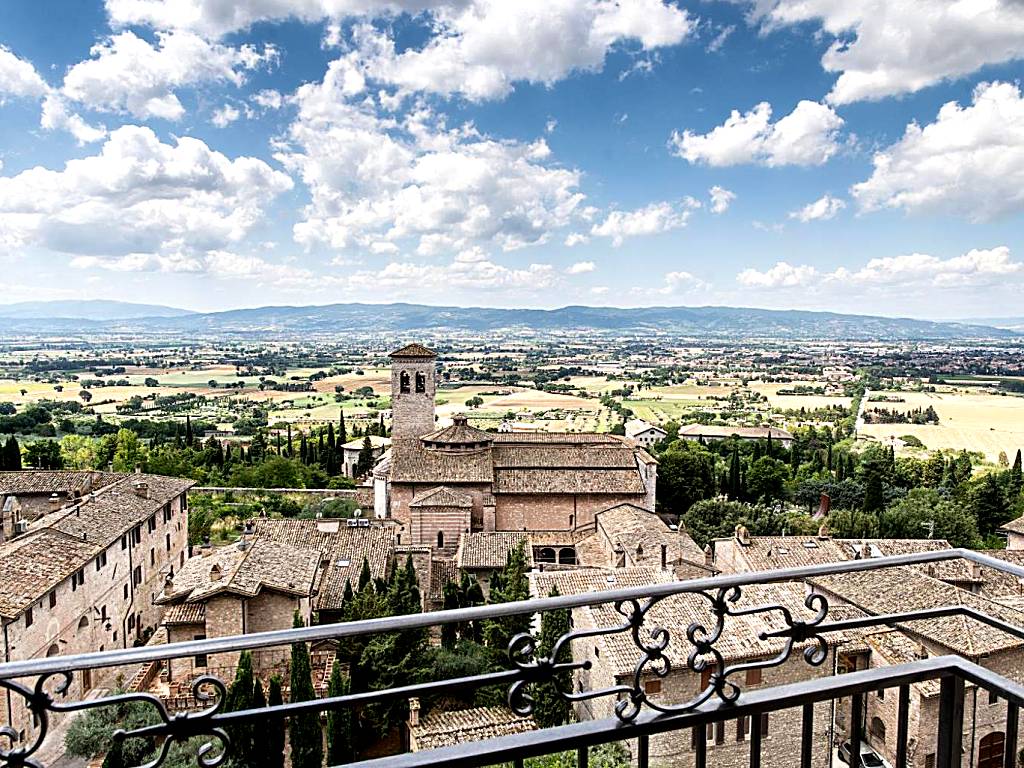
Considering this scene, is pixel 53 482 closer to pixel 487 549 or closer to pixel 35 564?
pixel 35 564

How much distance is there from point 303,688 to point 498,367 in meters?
112

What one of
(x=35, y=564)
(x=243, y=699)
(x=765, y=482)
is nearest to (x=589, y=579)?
(x=243, y=699)

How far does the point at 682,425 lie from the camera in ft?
209

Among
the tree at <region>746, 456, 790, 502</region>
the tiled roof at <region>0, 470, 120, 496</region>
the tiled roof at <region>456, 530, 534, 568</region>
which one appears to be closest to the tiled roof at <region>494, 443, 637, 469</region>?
the tiled roof at <region>456, 530, 534, 568</region>

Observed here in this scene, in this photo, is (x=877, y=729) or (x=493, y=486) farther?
(x=493, y=486)

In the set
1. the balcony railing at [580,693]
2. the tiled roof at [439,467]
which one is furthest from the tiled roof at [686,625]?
the tiled roof at [439,467]

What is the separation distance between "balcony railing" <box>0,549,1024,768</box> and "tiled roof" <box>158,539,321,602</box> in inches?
486

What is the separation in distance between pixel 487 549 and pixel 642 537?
168 inches

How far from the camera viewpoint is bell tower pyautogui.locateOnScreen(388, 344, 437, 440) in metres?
28.3

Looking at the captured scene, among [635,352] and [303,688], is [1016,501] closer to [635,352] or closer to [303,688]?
[303,688]

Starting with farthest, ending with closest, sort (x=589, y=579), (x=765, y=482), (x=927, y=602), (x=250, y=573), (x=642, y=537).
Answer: (x=765, y=482) → (x=642, y=537) → (x=589, y=579) → (x=927, y=602) → (x=250, y=573)

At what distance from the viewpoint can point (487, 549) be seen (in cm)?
2081

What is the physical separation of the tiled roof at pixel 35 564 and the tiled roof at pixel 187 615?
6.95 ft

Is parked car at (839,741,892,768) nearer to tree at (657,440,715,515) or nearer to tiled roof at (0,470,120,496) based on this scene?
tree at (657,440,715,515)
